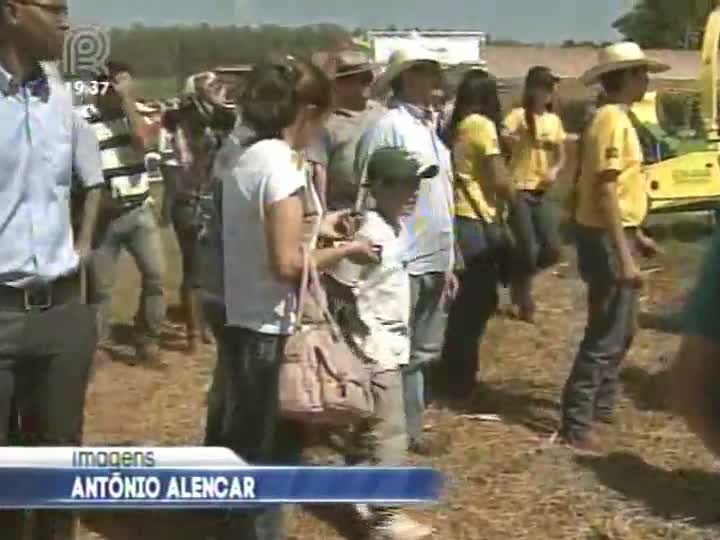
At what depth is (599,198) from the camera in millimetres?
5273

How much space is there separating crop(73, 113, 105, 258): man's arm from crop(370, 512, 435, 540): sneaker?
53.6 inches

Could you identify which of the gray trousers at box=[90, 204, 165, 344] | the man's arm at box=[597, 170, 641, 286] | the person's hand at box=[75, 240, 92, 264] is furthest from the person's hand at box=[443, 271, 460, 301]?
the person's hand at box=[75, 240, 92, 264]

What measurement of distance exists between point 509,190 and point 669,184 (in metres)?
5.72

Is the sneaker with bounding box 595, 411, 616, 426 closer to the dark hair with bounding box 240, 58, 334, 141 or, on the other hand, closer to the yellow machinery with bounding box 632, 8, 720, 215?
the dark hair with bounding box 240, 58, 334, 141

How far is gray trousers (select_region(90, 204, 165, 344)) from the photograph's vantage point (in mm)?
6812

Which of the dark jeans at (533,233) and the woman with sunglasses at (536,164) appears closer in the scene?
the dark jeans at (533,233)

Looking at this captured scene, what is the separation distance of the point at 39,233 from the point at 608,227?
2.37 meters

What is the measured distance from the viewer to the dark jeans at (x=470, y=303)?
630 cm

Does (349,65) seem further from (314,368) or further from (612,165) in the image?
(314,368)

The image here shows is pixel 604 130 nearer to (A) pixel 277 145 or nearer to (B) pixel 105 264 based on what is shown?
(A) pixel 277 145

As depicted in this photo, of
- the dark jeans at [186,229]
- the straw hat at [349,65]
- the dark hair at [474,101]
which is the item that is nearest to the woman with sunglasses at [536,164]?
the dark hair at [474,101]

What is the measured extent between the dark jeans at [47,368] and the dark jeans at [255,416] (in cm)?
49

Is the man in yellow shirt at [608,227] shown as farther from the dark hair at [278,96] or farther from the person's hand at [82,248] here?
the person's hand at [82,248]

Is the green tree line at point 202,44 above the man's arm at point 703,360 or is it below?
above
